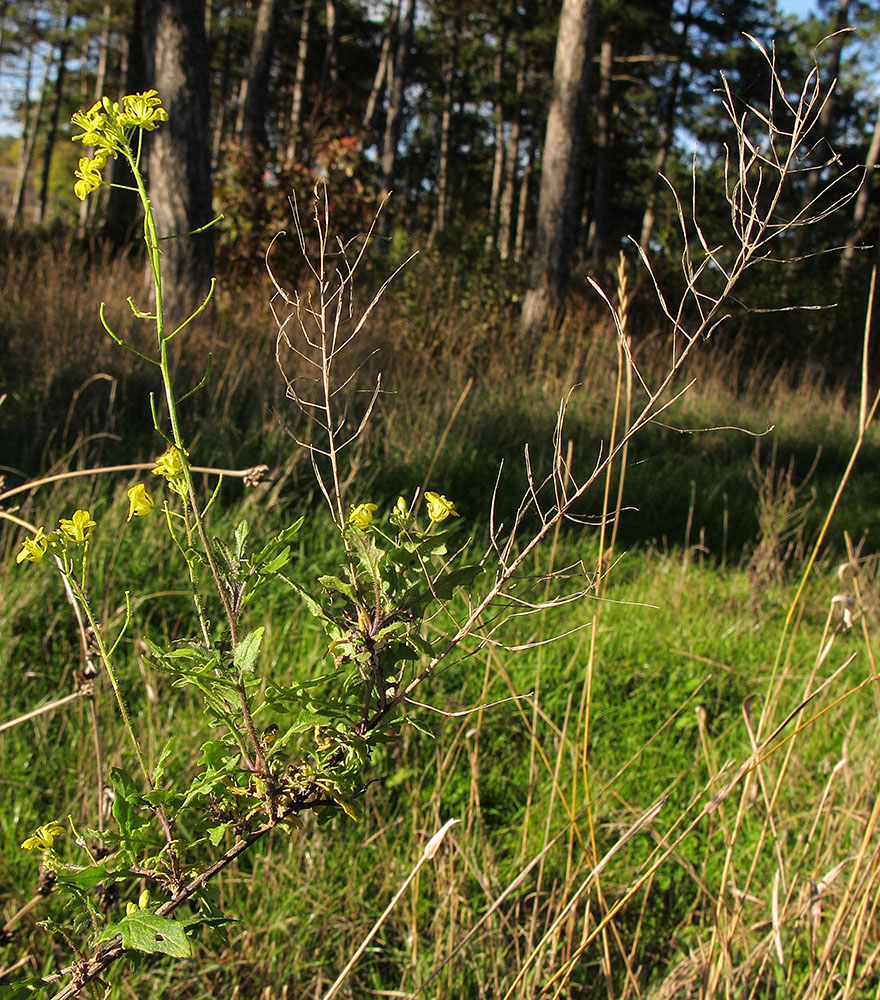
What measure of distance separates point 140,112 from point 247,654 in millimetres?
421

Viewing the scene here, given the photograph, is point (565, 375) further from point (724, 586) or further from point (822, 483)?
point (724, 586)

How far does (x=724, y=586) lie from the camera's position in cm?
371

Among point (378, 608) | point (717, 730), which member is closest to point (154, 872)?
point (378, 608)

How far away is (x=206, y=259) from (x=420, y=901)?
514 cm

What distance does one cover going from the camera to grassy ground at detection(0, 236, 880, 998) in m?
1.56

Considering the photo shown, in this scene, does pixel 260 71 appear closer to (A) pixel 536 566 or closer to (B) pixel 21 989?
(A) pixel 536 566

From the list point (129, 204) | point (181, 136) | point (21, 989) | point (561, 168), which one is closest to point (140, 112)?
point (21, 989)

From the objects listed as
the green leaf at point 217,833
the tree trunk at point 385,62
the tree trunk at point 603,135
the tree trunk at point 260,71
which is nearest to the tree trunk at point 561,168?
the tree trunk at point 260,71

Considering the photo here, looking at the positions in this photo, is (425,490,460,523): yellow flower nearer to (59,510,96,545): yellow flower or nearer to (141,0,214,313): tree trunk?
(59,510,96,545): yellow flower

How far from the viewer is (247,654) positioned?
25.3 inches

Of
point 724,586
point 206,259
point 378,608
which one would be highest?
point 206,259

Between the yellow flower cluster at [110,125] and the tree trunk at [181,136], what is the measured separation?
535 centimetres

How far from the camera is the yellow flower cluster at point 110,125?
2.01ft

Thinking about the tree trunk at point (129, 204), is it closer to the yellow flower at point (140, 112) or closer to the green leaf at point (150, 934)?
the yellow flower at point (140, 112)
